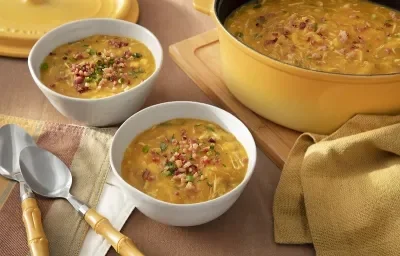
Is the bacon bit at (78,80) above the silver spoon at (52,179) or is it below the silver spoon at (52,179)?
above

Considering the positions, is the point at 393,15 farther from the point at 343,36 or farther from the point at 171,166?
the point at 171,166

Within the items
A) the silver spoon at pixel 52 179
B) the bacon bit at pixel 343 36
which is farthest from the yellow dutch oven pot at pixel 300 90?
the silver spoon at pixel 52 179

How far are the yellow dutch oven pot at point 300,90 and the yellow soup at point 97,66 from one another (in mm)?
227

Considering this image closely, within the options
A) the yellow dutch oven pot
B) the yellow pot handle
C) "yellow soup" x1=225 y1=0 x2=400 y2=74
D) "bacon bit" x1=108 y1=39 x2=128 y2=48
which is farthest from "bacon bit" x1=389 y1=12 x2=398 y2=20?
"bacon bit" x1=108 y1=39 x2=128 y2=48

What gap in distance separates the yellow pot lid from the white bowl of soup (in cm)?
55

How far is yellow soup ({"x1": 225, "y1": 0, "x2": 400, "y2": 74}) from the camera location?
1.30 metres

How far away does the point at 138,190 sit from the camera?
101 cm

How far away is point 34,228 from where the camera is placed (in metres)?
1.04

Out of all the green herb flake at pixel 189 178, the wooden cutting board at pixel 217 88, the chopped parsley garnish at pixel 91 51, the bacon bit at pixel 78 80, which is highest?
the green herb flake at pixel 189 178

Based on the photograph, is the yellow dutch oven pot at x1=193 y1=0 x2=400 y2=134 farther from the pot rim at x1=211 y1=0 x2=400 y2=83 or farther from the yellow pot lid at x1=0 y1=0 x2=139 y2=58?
the yellow pot lid at x1=0 y1=0 x2=139 y2=58

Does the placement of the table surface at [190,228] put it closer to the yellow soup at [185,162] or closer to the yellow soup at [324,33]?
the yellow soup at [185,162]

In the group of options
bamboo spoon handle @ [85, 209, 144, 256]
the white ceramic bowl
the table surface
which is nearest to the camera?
bamboo spoon handle @ [85, 209, 144, 256]

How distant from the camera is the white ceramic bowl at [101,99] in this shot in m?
1.25

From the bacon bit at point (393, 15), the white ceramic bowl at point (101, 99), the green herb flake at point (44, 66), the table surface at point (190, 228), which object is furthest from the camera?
the bacon bit at point (393, 15)
